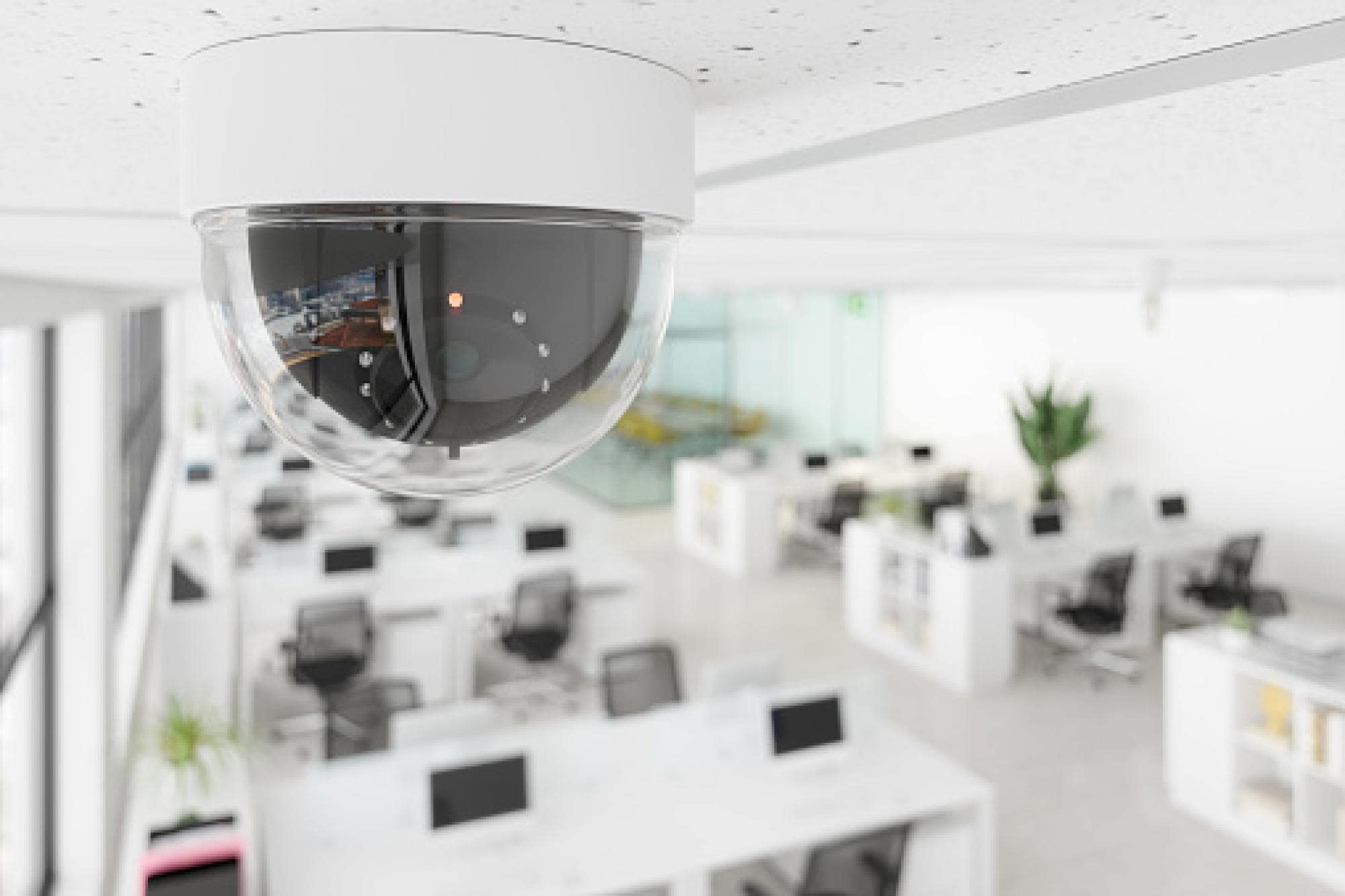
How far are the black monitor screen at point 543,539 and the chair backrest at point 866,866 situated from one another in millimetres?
4126

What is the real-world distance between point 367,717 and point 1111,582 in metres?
4.65

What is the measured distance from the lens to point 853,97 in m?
0.69

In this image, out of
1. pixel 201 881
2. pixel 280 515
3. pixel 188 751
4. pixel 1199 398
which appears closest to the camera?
pixel 201 881

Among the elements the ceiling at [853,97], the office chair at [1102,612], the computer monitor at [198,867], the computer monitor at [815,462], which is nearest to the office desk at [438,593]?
the office chair at [1102,612]

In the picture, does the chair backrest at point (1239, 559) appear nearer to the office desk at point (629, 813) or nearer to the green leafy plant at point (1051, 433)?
the green leafy plant at point (1051, 433)

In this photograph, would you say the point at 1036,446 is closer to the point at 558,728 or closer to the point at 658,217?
the point at 558,728

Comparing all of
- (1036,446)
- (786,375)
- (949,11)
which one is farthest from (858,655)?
(949,11)

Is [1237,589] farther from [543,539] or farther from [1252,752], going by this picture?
[543,539]

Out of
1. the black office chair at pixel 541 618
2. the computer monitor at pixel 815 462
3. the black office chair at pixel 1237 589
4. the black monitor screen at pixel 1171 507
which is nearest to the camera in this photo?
the black office chair at pixel 541 618

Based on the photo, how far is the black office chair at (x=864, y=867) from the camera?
3658mm

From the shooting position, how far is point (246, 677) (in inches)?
270

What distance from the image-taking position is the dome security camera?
500 millimetres

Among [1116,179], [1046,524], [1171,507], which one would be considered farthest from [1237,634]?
A: [1116,179]

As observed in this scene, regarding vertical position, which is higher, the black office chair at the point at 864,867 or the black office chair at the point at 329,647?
the black office chair at the point at 329,647
